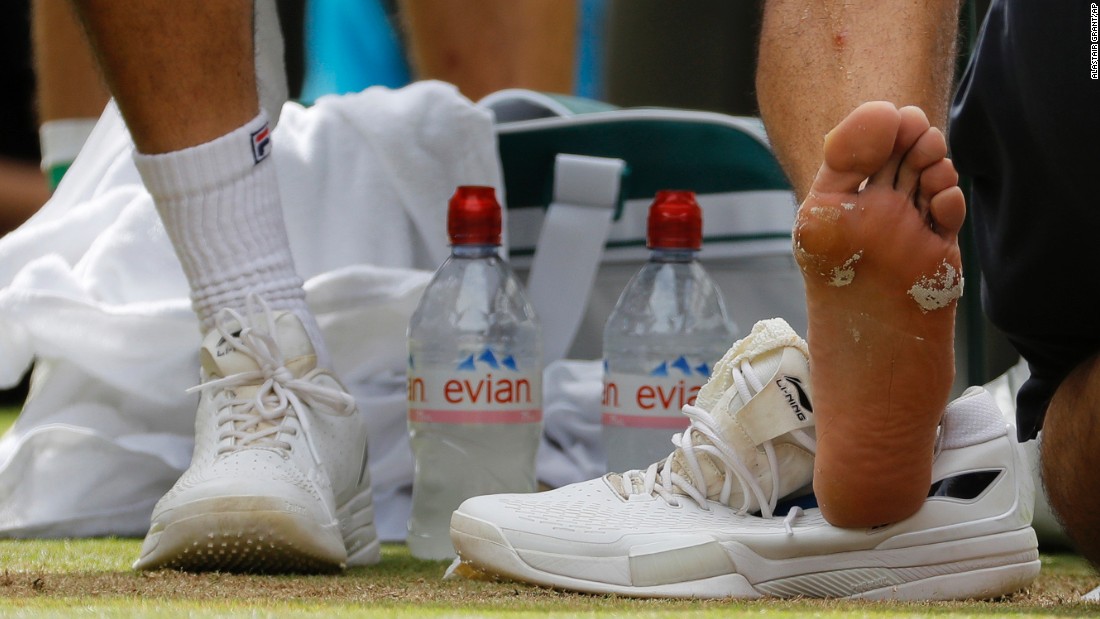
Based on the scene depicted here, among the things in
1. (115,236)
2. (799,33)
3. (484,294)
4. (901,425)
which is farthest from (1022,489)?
(115,236)

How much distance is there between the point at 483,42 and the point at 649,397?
1.16m

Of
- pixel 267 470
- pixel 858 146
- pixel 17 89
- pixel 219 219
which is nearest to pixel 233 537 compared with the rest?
pixel 267 470

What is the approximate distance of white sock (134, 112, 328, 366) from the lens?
1040mm

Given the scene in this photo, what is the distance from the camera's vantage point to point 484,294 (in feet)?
4.34

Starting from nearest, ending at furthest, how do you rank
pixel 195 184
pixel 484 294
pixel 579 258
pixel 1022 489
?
pixel 1022 489 → pixel 195 184 → pixel 484 294 → pixel 579 258

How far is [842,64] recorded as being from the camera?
88cm

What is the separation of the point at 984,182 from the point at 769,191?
53cm

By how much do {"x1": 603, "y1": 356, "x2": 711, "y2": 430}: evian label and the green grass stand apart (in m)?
0.28

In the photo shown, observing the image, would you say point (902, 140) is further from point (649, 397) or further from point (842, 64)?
point (649, 397)

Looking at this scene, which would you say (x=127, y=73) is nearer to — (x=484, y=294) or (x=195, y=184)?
→ (x=195, y=184)

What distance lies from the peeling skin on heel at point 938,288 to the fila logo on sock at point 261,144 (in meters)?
0.61

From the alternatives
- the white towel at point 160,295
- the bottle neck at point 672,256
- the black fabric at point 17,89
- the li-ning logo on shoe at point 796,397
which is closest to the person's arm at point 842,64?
the li-ning logo on shoe at point 796,397

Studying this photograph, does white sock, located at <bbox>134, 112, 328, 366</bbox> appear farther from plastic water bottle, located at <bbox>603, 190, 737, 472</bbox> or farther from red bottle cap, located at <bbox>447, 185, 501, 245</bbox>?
plastic water bottle, located at <bbox>603, 190, 737, 472</bbox>

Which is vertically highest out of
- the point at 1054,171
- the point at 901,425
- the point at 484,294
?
the point at 1054,171
